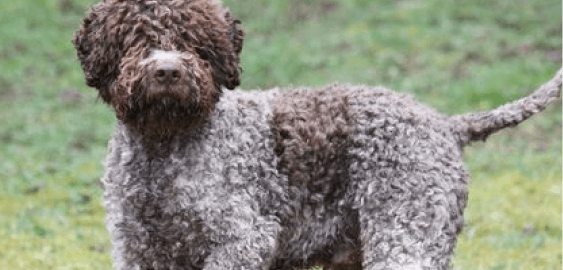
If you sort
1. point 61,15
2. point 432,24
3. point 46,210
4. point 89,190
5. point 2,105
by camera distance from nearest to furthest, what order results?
1. point 46,210
2. point 89,190
3. point 2,105
4. point 432,24
5. point 61,15

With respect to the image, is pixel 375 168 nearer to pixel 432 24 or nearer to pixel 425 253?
pixel 425 253

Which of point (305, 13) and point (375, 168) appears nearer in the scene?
point (375, 168)

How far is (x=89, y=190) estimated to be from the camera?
11.9m

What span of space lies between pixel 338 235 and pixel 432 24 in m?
14.3

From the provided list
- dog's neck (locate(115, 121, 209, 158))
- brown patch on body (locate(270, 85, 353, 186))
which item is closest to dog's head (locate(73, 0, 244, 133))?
dog's neck (locate(115, 121, 209, 158))

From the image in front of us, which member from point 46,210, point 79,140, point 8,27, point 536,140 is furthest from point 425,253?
point 8,27

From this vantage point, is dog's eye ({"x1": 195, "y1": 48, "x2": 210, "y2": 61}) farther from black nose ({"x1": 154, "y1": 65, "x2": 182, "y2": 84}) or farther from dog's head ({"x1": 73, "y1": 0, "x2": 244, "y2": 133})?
black nose ({"x1": 154, "y1": 65, "x2": 182, "y2": 84})

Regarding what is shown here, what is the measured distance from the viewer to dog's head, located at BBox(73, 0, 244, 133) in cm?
546

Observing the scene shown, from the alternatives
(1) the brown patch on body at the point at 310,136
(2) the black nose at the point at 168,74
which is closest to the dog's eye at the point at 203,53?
(2) the black nose at the point at 168,74

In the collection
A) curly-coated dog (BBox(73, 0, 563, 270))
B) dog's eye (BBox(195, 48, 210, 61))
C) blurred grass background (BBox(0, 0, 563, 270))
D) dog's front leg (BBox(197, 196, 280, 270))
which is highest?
blurred grass background (BBox(0, 0, 563, 270))

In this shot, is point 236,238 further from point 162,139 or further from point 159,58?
point 159,58

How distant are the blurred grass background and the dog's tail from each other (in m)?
1.15

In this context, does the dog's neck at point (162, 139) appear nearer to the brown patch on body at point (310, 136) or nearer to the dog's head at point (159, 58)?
the dog's head at point (159, 58)

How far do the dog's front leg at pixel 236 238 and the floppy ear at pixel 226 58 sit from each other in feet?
2.17
